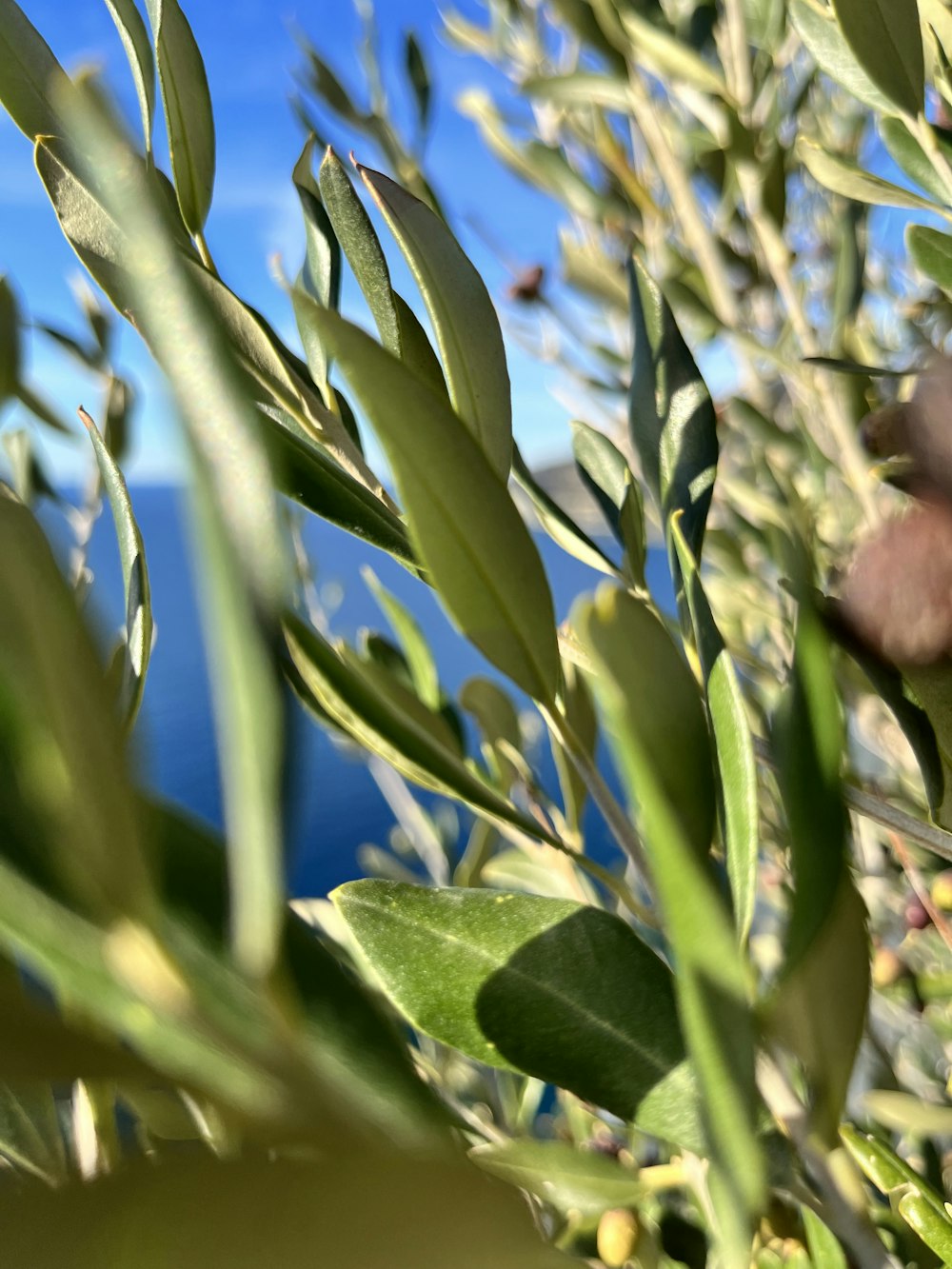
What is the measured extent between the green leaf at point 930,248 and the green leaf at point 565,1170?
0.37m

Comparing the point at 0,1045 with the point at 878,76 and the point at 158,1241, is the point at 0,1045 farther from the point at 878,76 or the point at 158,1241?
the point at 878,76

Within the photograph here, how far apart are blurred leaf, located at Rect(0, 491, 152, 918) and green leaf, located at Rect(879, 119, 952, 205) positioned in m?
0.45

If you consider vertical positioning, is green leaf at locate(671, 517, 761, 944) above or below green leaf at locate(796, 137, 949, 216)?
below

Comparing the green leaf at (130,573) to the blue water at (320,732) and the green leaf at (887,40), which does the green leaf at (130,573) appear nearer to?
the green leaf at (887,40)

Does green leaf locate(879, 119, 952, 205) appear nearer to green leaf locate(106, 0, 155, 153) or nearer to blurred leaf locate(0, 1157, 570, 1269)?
green leaf locate(106, 0, 155, 153)

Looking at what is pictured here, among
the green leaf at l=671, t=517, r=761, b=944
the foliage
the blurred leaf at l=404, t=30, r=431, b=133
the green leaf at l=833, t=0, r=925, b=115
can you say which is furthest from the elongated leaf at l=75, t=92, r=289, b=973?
the blurred leaf at l=404, t=30, r=431, b=133

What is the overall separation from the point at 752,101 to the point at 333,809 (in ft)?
10.5

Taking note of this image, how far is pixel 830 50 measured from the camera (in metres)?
0.44

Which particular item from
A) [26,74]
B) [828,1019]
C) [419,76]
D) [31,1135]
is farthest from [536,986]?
[419,76]

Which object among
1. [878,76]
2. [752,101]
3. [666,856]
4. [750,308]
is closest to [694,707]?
[666,856]

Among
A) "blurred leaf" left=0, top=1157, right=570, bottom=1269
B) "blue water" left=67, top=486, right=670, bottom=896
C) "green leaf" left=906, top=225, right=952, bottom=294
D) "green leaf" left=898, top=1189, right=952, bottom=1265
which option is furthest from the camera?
"blue water" left=67, top=486, right=670, bottom=896

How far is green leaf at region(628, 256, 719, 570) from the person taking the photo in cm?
30

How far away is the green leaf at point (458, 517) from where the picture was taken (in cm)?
16

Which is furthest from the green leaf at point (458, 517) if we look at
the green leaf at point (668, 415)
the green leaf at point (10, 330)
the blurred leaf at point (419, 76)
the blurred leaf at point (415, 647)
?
the blurred leaf at point (419, 76)
